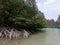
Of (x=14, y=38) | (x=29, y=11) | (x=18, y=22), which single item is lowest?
(x=14, y=38)

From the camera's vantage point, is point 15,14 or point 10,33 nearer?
point 10,33

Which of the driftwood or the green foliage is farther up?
the green foliage

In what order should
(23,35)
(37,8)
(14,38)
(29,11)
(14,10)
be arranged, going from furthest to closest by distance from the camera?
(37,8)
(29,11)
(14,10)
(23,35)
(14,38)

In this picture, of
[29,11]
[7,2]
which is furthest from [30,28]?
[7,2]

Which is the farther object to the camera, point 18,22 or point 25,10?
point 25,10

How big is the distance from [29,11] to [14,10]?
1.23 metres

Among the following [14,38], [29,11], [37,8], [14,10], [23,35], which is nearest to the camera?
[14,38]

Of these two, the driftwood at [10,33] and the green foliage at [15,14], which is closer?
the driftwood at [10,33]

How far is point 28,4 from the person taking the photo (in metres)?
10.5

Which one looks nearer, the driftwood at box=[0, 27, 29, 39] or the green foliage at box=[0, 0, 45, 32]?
the driftwood at box=[0, 27, 29, 39]

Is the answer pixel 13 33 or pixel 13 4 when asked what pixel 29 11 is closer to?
pixel 13 4

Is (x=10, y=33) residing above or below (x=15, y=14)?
below

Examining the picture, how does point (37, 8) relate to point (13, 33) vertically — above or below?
above

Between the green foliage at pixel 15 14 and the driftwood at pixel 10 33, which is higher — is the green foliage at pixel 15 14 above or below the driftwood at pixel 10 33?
above
